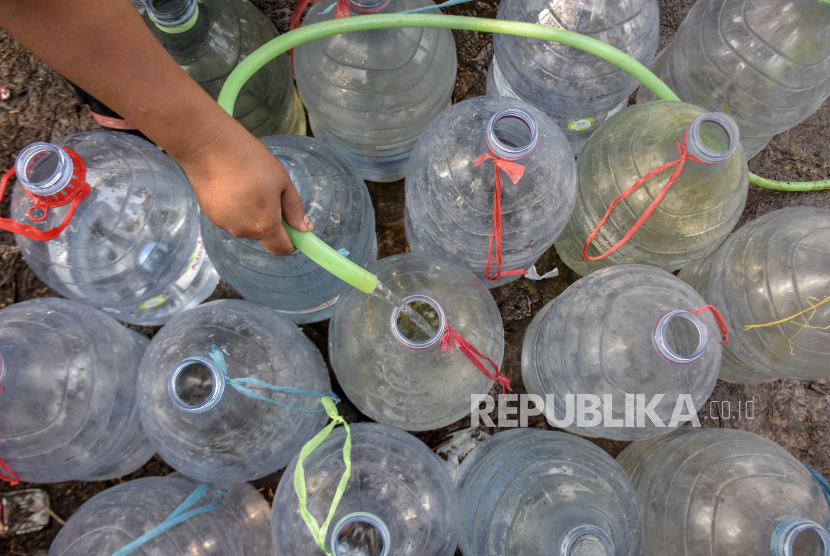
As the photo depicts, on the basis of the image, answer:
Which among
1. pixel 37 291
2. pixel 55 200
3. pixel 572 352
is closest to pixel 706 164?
pixel 572 352

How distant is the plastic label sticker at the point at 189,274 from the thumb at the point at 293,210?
0.57 m

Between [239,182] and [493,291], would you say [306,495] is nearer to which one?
[239,182]

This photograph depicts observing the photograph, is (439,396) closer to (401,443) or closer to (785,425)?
(401,443)

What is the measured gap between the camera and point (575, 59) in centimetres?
135

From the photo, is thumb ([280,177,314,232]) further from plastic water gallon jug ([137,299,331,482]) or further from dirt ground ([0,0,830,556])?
dirt ground ([0,0,830,556])

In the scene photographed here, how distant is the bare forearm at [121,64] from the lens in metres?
0.72

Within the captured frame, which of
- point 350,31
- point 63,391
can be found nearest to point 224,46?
point 350,31

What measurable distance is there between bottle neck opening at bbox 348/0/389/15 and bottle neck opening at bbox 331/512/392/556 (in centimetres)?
120

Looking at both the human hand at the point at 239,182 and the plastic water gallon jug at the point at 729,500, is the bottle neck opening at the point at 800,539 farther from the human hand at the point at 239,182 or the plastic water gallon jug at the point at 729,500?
the human hand at the point at 239,182

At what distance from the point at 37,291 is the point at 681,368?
6.80ft

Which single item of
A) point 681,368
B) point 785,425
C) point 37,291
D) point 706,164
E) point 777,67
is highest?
point 777,67

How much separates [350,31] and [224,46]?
1.27ft

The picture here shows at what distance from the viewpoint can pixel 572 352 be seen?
1.21 meters

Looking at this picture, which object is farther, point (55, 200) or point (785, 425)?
point (785, 425)
